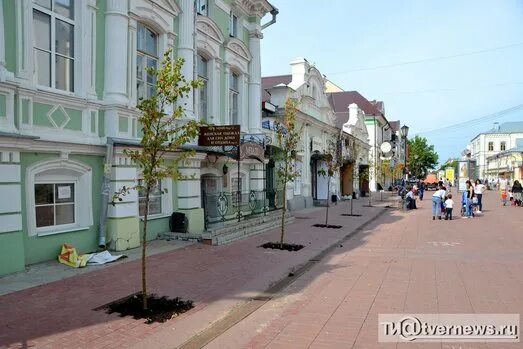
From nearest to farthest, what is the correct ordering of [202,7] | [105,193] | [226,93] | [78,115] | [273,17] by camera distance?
[78,115], [105,193], [202,7], [226,93], [273,17]

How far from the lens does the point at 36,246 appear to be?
329 inches

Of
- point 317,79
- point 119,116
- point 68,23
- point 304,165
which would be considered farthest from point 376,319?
point 317,79

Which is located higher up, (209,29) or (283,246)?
(209,29)

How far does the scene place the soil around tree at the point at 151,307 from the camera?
5688 millimetres

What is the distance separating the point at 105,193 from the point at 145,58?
12.9 ft

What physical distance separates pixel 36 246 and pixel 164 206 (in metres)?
4.17

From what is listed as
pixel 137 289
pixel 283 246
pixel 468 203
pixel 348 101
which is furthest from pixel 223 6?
pixel 348 101

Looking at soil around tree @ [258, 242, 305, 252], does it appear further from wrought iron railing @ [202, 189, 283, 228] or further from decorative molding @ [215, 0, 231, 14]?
decorative molding @ [215, 0, 231, 14]

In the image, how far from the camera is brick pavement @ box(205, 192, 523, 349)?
5094 mm

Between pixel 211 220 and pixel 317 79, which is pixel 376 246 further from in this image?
pixel 317 79

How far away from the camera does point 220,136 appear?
12.7m

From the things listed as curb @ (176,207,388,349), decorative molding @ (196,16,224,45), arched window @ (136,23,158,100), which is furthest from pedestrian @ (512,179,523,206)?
arched window @ (136,23,158,100)

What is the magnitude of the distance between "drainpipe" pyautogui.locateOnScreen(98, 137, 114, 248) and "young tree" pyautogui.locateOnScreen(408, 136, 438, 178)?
7374cm

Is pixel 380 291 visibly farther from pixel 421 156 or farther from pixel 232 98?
pixel 421 156
